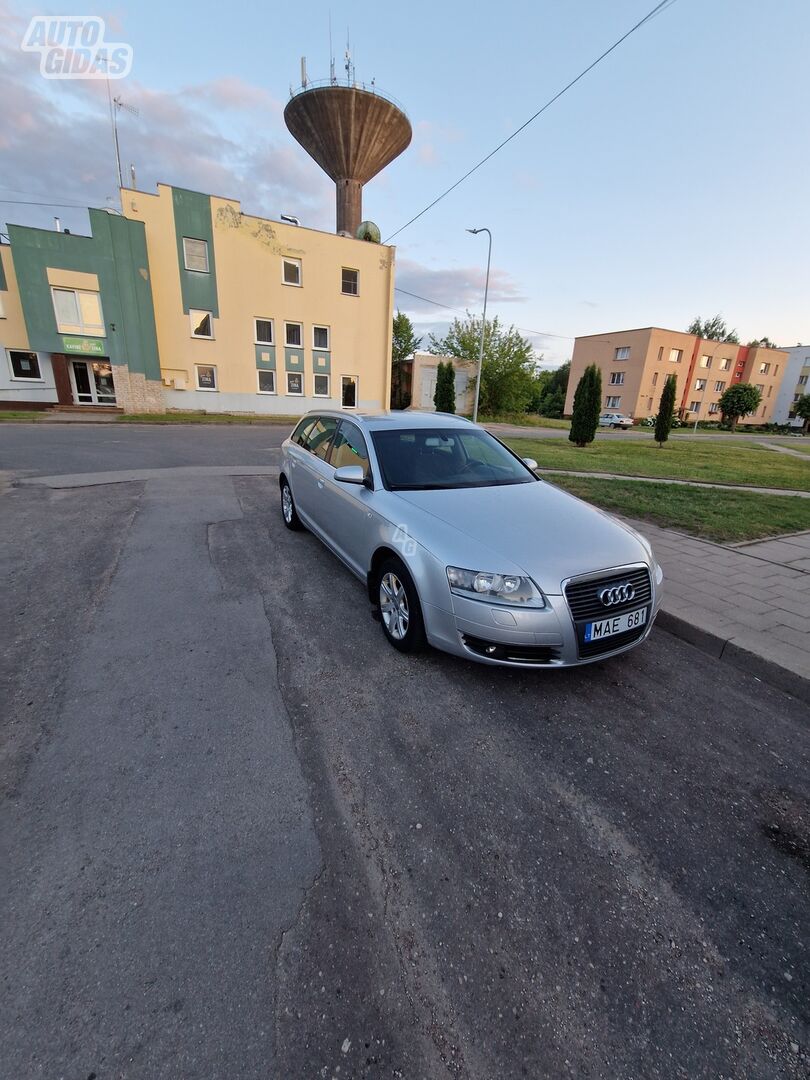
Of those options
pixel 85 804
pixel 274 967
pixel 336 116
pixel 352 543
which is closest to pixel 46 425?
pixel 352 543

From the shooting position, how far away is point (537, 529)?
10.7 ft

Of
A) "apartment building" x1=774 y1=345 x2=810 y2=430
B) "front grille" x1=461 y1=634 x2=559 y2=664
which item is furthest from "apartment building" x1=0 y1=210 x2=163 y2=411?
"apartment building" x1=774 y1=345 x2=810 y2=430

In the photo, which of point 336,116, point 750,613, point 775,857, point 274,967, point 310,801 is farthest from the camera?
point 336,116

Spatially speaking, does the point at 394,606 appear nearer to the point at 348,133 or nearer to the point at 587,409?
the point at 587,409

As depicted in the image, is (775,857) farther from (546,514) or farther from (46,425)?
(46,425)

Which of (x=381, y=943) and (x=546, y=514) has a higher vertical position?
(x=546, y=514)

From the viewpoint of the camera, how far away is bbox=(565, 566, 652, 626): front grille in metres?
2.86

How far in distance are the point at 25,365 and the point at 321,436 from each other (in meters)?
27.5

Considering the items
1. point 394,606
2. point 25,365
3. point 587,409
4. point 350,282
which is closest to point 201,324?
point 350,282

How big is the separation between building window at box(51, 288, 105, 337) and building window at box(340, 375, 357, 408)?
40.3ft

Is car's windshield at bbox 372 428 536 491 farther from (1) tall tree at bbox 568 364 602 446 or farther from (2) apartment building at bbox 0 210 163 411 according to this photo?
(2) apartment building at bbox 0 210 163 411

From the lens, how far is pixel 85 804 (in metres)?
2.17

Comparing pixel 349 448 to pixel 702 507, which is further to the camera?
pixel 702 507

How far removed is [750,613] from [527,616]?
2.59 meters
